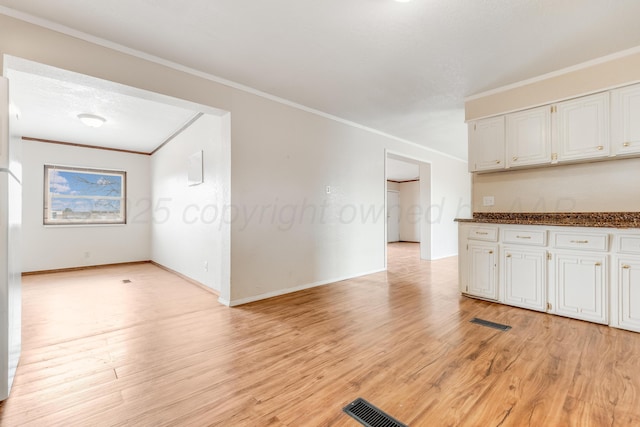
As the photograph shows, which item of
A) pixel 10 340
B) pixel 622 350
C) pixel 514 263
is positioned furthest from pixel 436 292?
pixel 10 340

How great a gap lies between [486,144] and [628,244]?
1662 mm

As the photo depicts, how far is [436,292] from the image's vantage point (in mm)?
3801

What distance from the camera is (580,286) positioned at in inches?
107

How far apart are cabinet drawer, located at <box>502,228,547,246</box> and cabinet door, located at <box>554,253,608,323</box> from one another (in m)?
0.21

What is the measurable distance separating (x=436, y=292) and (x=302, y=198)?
2250 millimetres

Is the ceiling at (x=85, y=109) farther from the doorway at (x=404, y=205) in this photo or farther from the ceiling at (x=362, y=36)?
the doorway at (x=404, y=205)

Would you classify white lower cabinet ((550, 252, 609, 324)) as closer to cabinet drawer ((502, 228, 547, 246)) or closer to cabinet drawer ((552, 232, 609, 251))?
cabinet drawer ((552, 232, 609, 251))

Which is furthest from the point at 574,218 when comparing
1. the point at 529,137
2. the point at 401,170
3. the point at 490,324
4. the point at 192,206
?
the point at 401,170

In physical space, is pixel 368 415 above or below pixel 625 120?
below

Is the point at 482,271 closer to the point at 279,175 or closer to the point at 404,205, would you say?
the point at 279,175

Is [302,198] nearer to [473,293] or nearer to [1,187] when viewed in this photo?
[473,293]

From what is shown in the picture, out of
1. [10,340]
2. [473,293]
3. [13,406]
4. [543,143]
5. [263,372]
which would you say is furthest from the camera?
[473,293]

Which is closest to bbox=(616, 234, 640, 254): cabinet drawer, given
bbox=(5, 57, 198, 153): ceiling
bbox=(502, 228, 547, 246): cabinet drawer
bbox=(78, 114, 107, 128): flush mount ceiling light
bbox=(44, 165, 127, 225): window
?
bbox=(502, 228, 547, 246): cabinet drawer

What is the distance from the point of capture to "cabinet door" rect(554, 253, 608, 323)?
262cm
